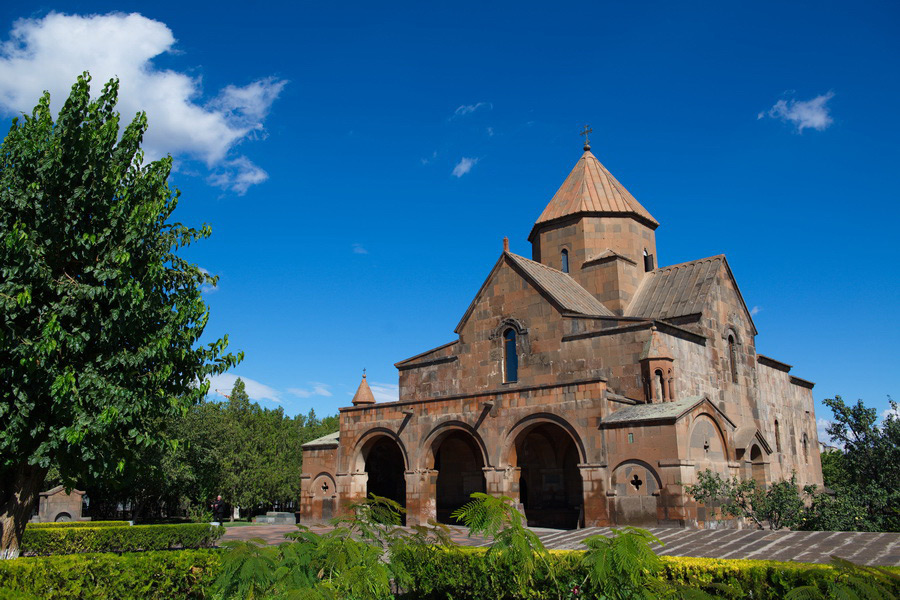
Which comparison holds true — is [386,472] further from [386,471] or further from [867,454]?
[867,454]

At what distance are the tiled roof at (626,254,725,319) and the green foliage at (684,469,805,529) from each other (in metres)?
6.53

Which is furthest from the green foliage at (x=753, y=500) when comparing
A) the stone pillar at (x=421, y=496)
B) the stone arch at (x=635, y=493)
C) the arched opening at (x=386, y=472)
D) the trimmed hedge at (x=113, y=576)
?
the arched opening at (x=386, y=472)

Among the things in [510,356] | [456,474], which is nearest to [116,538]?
[456,474]

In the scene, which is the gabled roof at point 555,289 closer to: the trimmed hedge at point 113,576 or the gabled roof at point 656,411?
the gabled roof at point 656,411

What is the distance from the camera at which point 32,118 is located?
9.53m

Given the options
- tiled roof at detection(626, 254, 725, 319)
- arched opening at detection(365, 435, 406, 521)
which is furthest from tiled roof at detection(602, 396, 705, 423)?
arched opening at detection(365, 435, 406, 521)

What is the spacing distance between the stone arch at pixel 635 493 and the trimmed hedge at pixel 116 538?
836 cm

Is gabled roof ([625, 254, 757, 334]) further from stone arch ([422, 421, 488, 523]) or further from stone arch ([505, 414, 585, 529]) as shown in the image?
stone arch ([422, 421, 488, 523])

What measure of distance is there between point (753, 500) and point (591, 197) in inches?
476

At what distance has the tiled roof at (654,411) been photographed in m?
14.1

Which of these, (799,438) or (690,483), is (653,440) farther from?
(799,438)

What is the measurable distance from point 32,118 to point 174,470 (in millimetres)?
15640

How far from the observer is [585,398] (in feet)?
51.3

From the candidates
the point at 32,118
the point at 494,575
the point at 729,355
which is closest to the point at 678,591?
the point at 494,575
